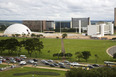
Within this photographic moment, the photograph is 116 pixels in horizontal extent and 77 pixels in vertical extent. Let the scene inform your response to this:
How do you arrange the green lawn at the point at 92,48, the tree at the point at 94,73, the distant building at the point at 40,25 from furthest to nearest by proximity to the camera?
the distant building at the point at 40,25, the green lawn at the point at 92,48, the tree at the point at 94,73

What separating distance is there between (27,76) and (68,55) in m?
15.7

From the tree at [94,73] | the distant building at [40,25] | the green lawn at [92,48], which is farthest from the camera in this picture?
the distant building at [40,25]

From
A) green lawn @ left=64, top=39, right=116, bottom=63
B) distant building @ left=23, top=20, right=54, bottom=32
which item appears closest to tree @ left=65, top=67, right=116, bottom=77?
green lawn @ left=64, top=39, right=116, bottom=63

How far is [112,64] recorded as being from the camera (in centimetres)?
2705

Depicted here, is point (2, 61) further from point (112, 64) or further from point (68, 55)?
point (112, 64)

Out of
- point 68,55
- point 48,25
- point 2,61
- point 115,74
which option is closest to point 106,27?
point 48,25

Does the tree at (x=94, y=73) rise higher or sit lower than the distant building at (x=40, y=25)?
lower

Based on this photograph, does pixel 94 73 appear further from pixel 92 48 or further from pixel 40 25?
pixel 40 25

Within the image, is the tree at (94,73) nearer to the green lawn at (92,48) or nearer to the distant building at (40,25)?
the green lawn at (92,48)

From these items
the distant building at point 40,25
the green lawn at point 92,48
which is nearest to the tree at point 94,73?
the green lawn at point 92,48

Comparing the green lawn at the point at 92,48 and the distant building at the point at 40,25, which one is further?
the distant building at the point at 40,25

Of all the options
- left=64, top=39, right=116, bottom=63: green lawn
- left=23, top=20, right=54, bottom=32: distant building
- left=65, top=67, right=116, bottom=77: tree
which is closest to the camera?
left=65, top=67, right=116, bottom=77: tree

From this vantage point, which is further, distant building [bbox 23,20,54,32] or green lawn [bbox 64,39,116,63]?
distant building [bbox 23,20,54,32]

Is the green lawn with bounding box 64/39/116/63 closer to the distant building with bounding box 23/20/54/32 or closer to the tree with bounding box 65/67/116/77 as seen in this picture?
the tree with bounding box 65/67/116/77
